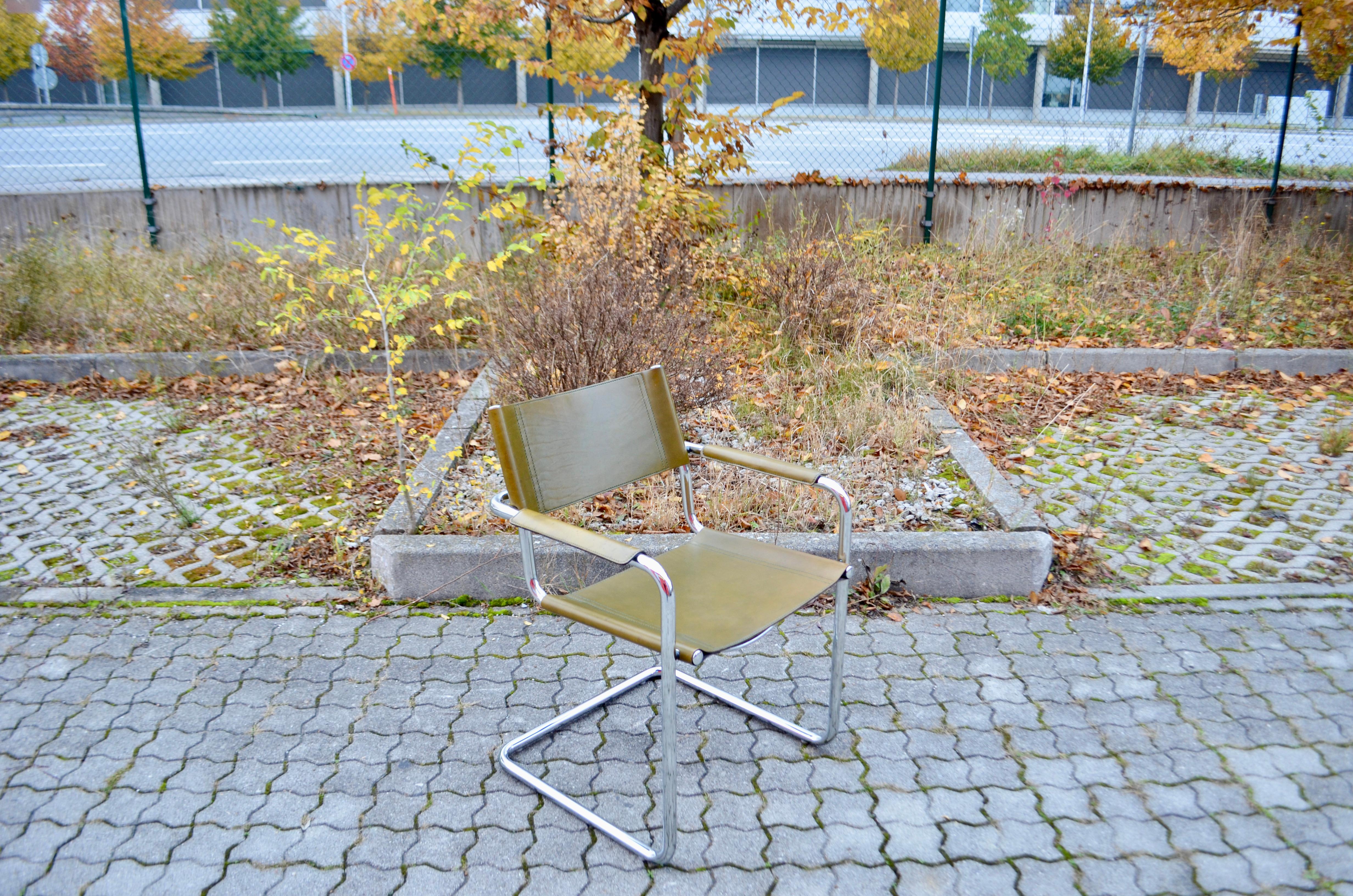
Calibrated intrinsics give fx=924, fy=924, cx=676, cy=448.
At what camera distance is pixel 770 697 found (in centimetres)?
303

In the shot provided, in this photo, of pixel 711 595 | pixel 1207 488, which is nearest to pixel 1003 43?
pixel 1207 488

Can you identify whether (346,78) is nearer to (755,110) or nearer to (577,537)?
(755,110)

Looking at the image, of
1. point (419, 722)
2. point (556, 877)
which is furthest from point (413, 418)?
point (556, 877)

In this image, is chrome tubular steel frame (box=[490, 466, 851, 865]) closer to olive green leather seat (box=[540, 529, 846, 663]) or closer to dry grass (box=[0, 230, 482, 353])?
olive green leather seat (box=[540, 529, 846, 663])

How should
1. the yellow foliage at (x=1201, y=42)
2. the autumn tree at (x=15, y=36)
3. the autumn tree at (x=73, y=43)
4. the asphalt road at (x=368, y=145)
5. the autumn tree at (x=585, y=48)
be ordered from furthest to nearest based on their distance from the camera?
the autumn tree at (x=15, y=36) < the autumn tree at (x=73, y=43) < the asphalt road at (x=368, y=145) < the yellow foliage at (x=1201, y=42) < the autumn tree at (x=585, y=48)

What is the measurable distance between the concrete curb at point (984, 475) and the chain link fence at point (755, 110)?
10.4ft

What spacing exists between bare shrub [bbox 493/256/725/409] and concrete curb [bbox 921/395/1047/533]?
120 centimetres

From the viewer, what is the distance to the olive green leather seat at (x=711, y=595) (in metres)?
2.30

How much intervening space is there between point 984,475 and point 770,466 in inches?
77.3

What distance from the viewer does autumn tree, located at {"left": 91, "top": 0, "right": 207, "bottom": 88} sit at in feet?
30.9

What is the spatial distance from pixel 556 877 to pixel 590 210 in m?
4.04

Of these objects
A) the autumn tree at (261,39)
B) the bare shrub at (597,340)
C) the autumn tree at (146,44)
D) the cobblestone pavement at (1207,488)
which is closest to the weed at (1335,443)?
the cobblestone pavement at (1207,488)

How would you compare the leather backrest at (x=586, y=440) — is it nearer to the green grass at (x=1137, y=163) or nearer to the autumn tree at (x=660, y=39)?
the autumn tree at (x=660, y=39)

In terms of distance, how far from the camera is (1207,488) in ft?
14.7
